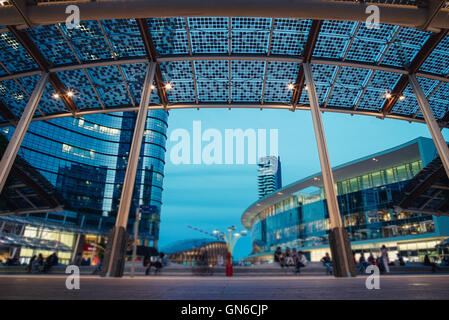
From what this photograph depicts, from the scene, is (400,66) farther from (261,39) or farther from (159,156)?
(159,156)

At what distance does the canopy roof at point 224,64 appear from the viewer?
565 inches

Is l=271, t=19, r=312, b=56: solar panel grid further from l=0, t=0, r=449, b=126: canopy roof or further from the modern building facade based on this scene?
the modern building facade

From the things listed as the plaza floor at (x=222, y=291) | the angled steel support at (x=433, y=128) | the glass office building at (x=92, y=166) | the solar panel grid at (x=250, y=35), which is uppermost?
the glass office building at (x=92, y=166)

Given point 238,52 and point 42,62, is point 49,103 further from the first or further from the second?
point 238,52

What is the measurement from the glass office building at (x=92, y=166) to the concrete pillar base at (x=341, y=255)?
61.1 meters

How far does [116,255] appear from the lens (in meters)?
11.3

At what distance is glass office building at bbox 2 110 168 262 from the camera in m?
66.9

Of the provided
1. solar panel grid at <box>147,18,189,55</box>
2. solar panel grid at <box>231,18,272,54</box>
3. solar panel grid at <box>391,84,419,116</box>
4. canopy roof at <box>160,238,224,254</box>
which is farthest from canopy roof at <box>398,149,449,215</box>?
canopy roof at <box>160,238,224,254</box>

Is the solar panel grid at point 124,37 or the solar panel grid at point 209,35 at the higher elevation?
the solar panel grid at point 209,35

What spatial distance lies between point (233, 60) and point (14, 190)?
15795 millimetres

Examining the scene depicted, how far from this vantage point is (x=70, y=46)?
14758 millimetres

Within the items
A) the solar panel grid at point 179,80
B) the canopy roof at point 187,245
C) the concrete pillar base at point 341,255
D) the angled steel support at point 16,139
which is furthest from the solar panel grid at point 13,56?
the canopy roof at point 187,245

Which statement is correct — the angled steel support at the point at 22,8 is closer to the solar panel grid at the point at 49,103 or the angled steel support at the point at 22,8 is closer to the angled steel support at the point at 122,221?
the angled steel support at the point at 122,221

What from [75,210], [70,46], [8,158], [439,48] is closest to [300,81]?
[439,48]
